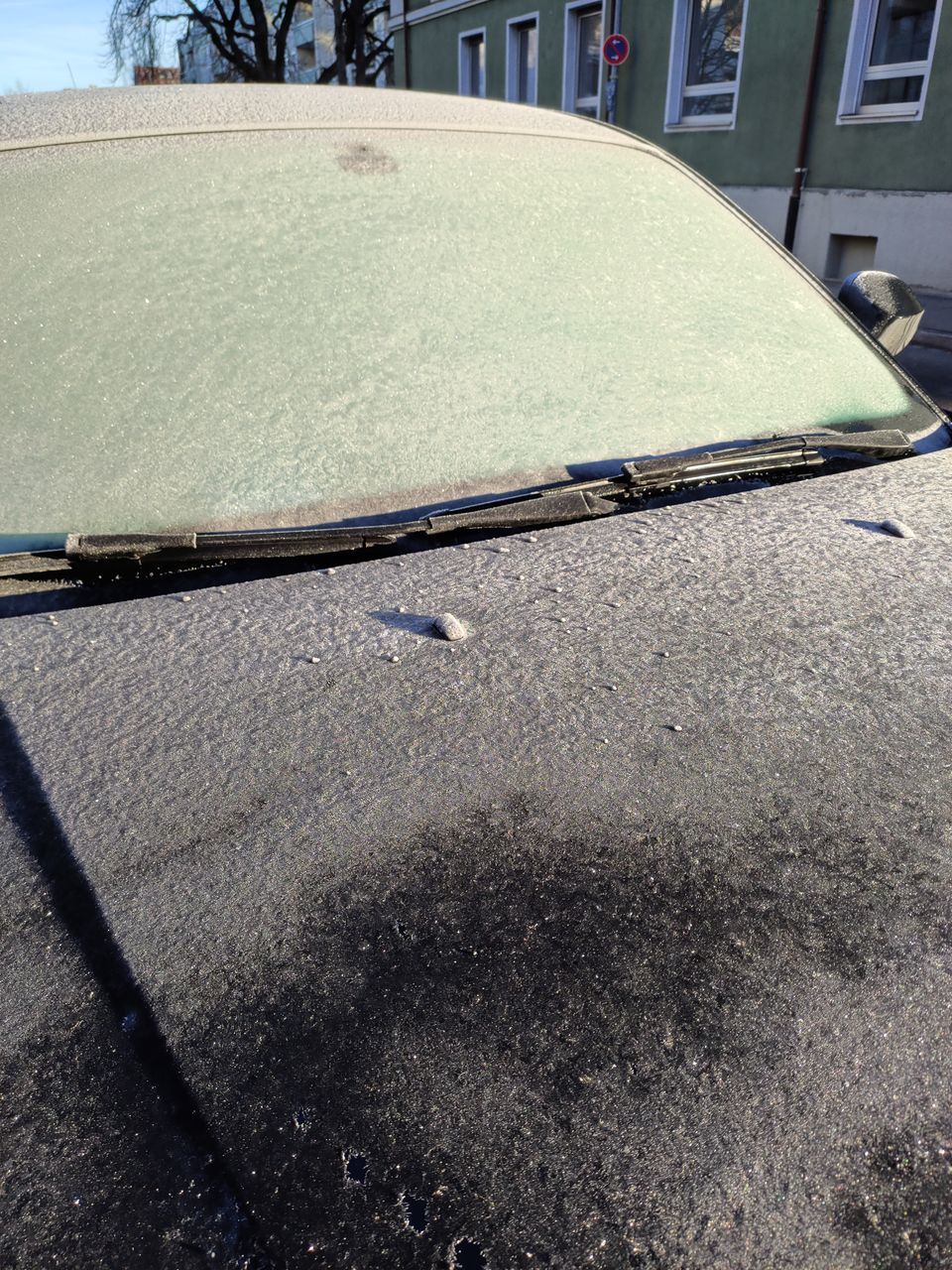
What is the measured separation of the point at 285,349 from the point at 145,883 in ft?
2.92

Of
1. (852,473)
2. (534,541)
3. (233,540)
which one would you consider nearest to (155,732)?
(233,540)

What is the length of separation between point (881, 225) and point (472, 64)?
10.3 m

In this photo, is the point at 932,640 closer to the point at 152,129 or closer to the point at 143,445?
the point at 143,445

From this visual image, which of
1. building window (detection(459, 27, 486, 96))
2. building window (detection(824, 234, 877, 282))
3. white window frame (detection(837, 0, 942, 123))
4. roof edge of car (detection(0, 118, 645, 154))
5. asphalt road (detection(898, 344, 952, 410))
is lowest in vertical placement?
building window (detection(824, 234, 877, 282))

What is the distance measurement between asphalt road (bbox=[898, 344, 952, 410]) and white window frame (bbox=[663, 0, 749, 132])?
5.82 metres

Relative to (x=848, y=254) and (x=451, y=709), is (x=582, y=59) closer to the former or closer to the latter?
(x=848, y=254)

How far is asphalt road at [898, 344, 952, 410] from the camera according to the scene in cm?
684

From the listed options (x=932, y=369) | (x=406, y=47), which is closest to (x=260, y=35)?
(x=406, y=47)

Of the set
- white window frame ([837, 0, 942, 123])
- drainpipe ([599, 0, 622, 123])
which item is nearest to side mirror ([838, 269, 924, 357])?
white window frame ([837, 0, 942, 123])

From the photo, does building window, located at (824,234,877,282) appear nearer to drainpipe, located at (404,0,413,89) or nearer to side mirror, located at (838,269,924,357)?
side mirror, located at (838,269,924,357)

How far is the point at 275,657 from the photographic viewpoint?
1.19 metres

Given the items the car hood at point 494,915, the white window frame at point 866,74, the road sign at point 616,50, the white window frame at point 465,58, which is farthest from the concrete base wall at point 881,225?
the car hood at point 494,915

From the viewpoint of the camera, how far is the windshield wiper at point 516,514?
134 centimetres

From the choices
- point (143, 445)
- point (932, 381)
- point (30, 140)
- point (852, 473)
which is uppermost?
point (30, 140)
